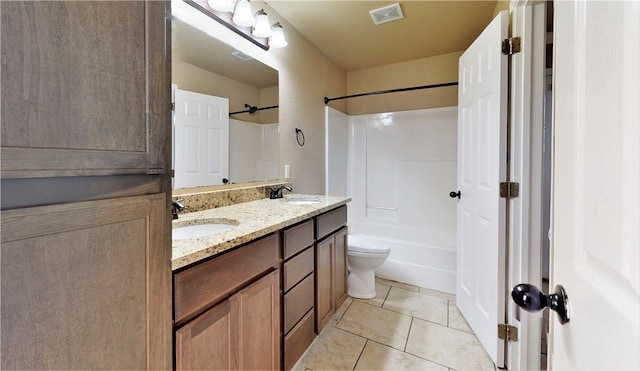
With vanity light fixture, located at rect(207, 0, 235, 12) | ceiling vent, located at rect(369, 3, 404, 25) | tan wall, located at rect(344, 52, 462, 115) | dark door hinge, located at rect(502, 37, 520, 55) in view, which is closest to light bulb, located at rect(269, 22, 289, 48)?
vanity light fixture, located at rect(207, 0, 235, 12)

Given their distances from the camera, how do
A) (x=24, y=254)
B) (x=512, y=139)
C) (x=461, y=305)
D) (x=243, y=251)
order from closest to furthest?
(x=24, y=254), (x=243, y=251), (x=512, y=139), (x=461, y=305)

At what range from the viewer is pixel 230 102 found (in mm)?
1799

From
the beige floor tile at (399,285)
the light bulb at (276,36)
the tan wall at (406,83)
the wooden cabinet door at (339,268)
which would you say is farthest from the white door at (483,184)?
the light bulb at (276,36)

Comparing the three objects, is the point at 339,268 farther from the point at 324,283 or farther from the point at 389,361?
the point at 389,361

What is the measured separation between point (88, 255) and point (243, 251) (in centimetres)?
56

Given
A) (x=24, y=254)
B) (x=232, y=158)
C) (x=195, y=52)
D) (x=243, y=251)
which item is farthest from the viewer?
(x=232, y=158)

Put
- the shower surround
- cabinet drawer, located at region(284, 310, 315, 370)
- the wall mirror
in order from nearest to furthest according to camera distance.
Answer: cabinet drawer, located at region(284, 310, 315, 370), the wall mirror, the shower surround

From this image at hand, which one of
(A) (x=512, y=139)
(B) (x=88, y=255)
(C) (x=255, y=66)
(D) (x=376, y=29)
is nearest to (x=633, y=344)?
(B) (x=88, y=255)

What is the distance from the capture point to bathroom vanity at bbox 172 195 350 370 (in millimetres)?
824

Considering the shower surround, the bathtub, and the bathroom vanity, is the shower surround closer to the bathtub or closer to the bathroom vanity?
the bathtub

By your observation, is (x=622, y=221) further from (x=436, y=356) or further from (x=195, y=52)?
(x=195, y=52)

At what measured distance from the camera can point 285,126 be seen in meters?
2.21

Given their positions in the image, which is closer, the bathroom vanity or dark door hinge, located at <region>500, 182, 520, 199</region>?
the bathroom vanity

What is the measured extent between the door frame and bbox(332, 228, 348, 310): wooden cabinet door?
1005 mm
